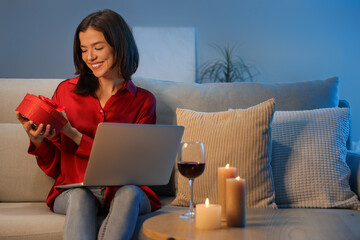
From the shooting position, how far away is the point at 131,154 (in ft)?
4.78

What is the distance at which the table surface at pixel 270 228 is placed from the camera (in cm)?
106

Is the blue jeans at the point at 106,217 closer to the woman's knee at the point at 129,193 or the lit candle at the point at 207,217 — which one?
the woman's knee at the point at 129,193

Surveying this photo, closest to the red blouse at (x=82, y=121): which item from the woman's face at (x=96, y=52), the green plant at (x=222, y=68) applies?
the woman's face at (x=96, y=52)

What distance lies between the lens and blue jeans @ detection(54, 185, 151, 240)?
1.39 m

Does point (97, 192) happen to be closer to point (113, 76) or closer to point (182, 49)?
point (113, 76)

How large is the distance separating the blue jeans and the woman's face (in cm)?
56

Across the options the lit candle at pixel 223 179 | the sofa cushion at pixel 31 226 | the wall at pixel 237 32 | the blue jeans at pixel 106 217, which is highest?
the wall at pixel 237 32

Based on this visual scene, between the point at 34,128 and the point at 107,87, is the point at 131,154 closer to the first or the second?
the point at 34,128

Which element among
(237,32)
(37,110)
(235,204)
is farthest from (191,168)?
(237,32)

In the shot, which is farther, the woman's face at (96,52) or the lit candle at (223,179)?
the woman's face at (96,52)

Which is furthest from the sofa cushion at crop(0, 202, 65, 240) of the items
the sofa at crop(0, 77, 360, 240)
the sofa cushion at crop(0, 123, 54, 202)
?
the sofa cushion at crop(0, 123, 54, 202)

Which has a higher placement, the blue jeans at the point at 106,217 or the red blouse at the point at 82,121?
the red blouse at the point at 82,121

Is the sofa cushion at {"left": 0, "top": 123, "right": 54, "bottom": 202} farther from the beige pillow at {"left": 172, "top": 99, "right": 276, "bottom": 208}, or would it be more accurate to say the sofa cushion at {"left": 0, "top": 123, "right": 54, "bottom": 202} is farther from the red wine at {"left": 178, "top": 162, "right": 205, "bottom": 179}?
the red wine at {"left": 178, "top": 162, "right": 205, "bottom": 179}

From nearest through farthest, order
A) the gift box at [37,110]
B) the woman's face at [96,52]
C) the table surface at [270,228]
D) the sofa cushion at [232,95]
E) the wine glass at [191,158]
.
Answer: the table surface at [270,228] < the wine glass at [191,158] < the gift box at [37,110] < the woman's face at [96,52] < the sofa cushion at [232,95]
